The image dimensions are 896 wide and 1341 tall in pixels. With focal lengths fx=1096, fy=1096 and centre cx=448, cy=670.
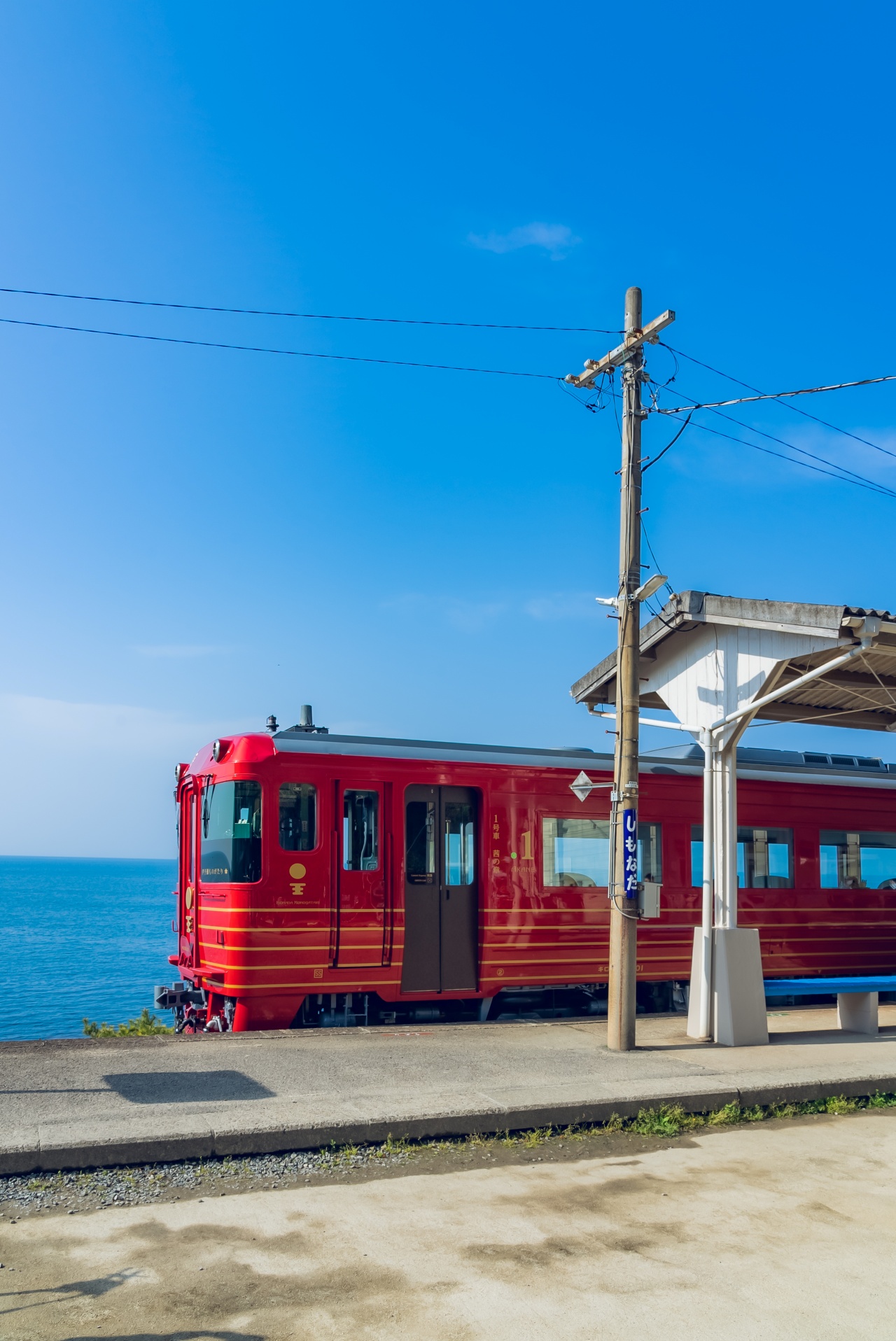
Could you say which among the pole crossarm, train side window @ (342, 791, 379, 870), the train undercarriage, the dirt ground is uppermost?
the pole crossarm

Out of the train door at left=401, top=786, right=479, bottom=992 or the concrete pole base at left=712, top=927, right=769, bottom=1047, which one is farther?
the train door at left=401, top=786, right=479, bottom=992

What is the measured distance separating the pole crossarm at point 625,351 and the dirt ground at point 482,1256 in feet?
24.3

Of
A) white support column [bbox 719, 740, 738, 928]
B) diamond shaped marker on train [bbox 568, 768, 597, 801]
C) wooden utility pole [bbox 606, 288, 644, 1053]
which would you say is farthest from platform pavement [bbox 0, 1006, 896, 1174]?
diamond shaped marker on train [bbox 568, 768, 597, 801]

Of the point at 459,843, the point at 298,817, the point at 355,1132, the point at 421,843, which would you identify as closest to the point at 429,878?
the point at 421,843

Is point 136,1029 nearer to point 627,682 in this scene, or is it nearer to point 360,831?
point 360,831

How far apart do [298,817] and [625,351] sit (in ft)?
19.1

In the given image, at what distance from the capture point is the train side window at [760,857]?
1427cm

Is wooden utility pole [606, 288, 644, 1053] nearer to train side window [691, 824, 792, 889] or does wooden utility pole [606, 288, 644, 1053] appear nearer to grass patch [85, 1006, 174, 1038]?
train side window [691, 824, 792, 889]

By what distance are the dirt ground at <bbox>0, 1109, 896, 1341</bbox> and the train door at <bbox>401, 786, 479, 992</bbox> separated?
4.83 metres

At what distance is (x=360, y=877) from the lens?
38.5 ft

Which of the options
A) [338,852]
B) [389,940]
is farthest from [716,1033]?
[338,852]

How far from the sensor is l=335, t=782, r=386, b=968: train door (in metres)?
11.6

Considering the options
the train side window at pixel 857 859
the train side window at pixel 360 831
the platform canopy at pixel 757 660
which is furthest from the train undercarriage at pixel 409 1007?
the platform canopy at pixel 757 660

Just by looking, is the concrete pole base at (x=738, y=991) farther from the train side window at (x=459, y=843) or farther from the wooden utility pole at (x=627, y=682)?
the train side window at (x=459, y=843)
